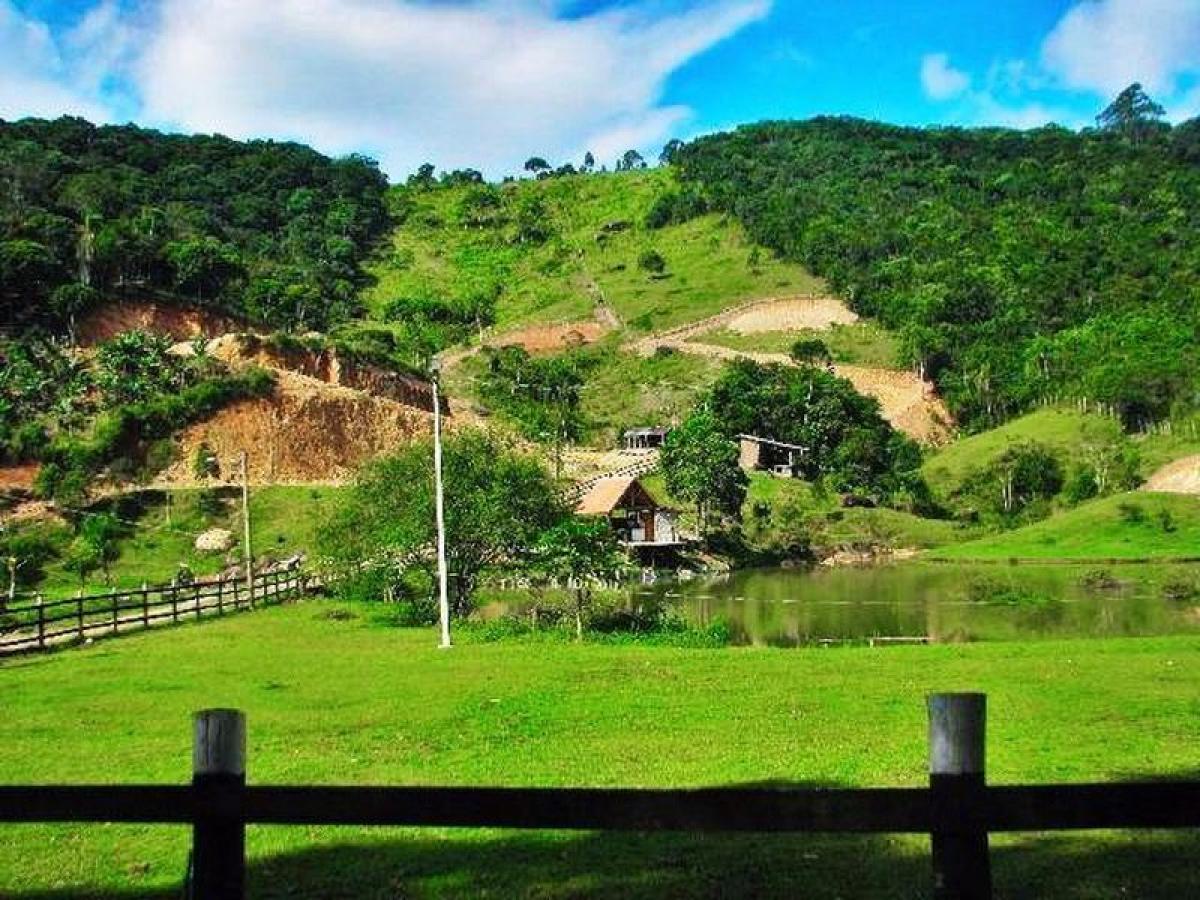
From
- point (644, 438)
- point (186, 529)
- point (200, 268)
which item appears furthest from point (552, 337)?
point (186, 529)

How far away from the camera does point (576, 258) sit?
157875 millimetres

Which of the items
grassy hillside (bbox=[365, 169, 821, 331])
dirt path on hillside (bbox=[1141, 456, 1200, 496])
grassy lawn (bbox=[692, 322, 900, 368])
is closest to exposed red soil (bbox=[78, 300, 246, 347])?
grassy hillside (bbox=[365, 169, 821, 331])

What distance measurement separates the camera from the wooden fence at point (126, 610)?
3036cm

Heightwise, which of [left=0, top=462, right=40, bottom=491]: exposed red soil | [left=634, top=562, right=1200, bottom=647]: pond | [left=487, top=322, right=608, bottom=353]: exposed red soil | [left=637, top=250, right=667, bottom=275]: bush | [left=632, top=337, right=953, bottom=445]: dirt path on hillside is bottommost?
[left=634, top=562, right=1200, bottom=647]: pond

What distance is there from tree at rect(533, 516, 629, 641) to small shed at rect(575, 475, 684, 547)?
2752cm

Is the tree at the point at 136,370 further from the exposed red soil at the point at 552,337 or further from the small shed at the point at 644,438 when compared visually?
the exposed red soil at the point at 552,337

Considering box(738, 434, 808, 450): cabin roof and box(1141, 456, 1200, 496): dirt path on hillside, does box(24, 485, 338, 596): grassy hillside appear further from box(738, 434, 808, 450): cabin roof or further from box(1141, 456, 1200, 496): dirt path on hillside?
box(1141, 456, 1200, 496): dirt path on hillside

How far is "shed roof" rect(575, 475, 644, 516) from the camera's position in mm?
65312

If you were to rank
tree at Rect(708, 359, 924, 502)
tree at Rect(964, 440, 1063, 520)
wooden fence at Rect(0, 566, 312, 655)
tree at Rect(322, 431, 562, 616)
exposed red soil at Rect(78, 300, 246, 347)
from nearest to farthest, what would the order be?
wooden fence at Rect(0, 566, 312, 655) → tree at Rect(322, 431, 562, 616) → tree at Rect(964, 440, 1063, 520) → tree at Rect(708, 359, 924, 502) → exposed red soil at Rect(78, 300, 246, 347)

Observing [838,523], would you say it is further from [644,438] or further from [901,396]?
[901,396]

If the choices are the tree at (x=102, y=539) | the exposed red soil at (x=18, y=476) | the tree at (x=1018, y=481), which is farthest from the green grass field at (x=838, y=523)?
the exposed red soil at (x=18, y=476)

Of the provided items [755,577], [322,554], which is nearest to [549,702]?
[322,554]

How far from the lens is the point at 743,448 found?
3487 inches

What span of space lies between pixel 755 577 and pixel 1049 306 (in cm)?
6950
